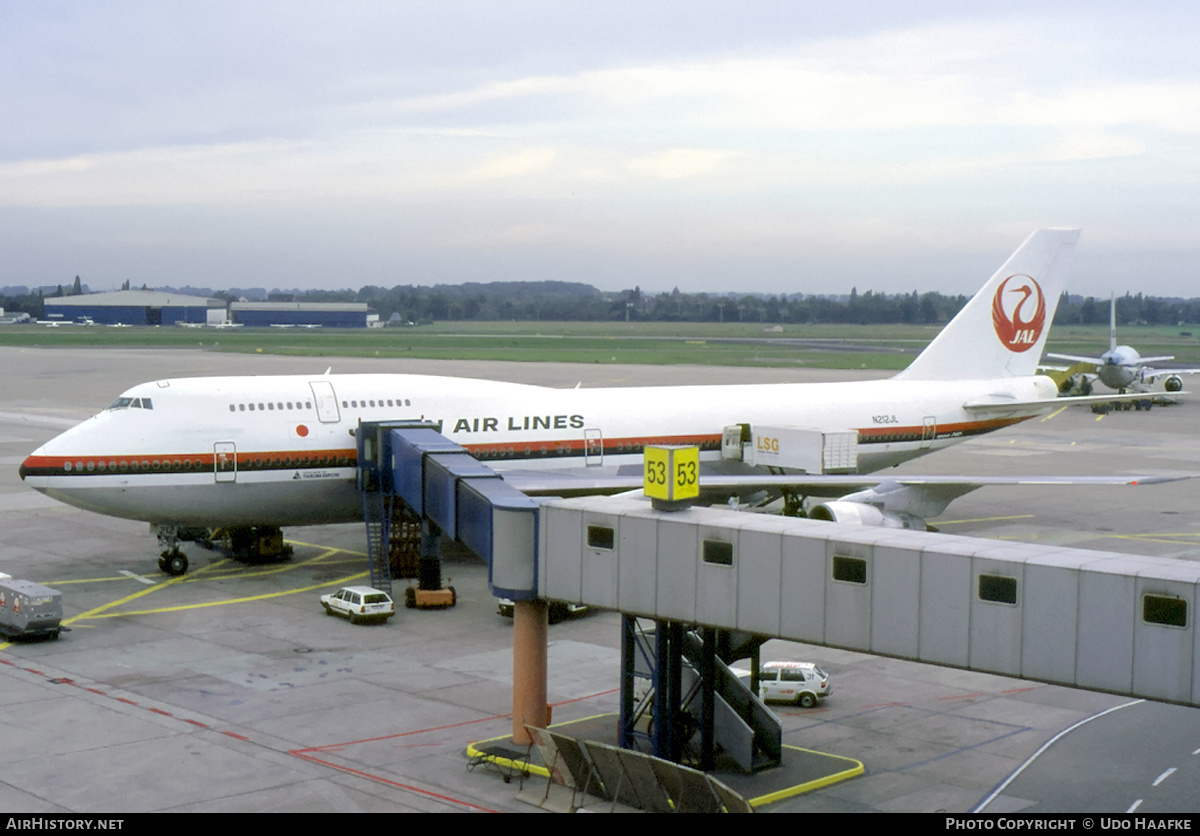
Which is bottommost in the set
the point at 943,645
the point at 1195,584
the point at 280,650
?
the point at 280,650

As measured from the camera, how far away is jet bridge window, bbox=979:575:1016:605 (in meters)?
19.2

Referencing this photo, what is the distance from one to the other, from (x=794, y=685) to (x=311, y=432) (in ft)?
64.3

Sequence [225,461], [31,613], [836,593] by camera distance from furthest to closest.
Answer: [225,461] → [31,613] → [836,593]

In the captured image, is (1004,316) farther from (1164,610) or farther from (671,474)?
(1164,610)

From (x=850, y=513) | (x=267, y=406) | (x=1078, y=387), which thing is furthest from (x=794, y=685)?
(x=1078, y=387)

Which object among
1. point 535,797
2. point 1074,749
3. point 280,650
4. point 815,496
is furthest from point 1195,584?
point 815,496

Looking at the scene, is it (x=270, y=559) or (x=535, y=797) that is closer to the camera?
(x=535, y=797)

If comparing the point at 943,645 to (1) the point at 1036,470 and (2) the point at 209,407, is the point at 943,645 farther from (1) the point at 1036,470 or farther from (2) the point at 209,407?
(1) the point at 1036,470

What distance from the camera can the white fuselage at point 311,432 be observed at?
129 ft

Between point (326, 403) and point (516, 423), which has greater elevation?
point (326, 403)

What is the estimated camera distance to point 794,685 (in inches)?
1142

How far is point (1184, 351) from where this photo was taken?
18075cm

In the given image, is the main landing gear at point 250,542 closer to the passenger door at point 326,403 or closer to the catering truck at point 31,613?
the passenger door at point 326,403

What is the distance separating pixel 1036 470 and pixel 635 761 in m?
50.5
